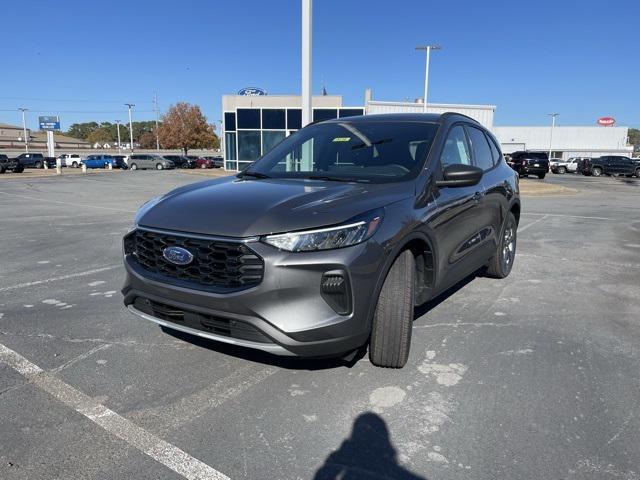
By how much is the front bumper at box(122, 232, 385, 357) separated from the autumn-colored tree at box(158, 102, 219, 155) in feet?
240

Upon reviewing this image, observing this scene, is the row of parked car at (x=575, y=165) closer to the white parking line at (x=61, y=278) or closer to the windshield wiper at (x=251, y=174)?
the white parking line at (x=61, y=278)

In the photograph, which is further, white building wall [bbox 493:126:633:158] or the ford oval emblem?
white building wall [bbox 493:126:633:158]

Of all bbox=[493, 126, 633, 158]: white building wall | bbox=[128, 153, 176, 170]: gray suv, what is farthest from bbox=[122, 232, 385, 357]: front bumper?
bbox=[493, 126, 633, 158]: white building wall

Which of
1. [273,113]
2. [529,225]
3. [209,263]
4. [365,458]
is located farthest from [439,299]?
[273,113]

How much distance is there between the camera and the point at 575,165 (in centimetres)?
4738

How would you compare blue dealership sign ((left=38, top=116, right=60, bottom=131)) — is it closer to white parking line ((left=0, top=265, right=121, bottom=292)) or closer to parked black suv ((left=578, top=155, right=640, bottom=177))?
parked black suv ((left=578, top=155, right=640, bottom=177))

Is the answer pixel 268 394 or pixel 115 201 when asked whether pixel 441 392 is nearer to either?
pixel 268 394

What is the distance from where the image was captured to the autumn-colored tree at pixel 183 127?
71625mm

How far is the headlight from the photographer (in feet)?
8.96

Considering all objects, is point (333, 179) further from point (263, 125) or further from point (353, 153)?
point (263, 125)

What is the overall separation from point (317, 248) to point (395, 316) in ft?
2.51

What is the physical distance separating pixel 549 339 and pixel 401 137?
204cm

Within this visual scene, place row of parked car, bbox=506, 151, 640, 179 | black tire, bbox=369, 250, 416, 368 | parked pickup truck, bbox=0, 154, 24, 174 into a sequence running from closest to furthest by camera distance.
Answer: black tire, bbox=369, 250, 416, 368 < row of parked car, bbox=506, 151, 640, 179 < parked pickup truck, bbox=0, 154, 24, 174

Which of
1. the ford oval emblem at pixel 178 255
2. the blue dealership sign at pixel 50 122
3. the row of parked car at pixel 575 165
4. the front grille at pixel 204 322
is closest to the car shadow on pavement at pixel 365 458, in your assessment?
the front grille at pixel 204 322
